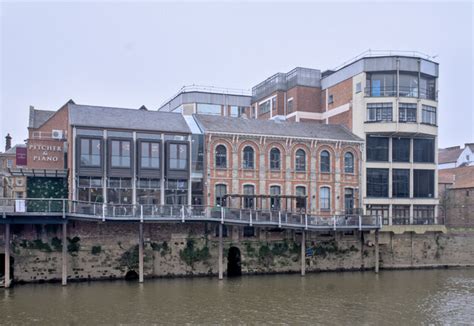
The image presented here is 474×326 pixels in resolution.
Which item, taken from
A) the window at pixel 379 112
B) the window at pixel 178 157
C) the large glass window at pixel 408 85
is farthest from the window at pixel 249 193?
the large glass window at pixel 408 85

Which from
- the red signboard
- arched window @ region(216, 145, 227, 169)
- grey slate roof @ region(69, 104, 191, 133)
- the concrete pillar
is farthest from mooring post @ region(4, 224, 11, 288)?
arched window @ region(216, 145, 227, 169)

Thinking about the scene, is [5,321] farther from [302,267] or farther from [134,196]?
[302,267]

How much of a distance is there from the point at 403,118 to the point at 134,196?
22.6 metres

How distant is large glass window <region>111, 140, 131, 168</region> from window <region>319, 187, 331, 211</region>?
1549cm

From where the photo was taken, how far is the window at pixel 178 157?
37375mm

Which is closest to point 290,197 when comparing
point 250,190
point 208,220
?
point 250,190

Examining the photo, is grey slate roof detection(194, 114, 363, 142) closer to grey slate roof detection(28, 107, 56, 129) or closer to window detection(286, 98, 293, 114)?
window detection(286, 98, 293, 114)

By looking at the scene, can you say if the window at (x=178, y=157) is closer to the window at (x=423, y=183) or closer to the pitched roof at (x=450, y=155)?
the window at (x=423, y=183)

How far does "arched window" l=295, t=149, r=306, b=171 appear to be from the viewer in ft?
136

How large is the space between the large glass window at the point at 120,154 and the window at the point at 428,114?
2426 cm

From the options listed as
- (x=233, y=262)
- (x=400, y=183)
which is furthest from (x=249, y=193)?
(x=400, y=183)

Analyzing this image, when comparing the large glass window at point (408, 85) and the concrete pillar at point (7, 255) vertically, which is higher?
the large glass window at point (408, 85)

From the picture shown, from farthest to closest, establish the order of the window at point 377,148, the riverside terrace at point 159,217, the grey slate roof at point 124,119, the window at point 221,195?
1. the window at point 377,148
2. the window at point 221,195
3. the grey slate roof at point 124,119
4. the riverside terrace at point 159,217

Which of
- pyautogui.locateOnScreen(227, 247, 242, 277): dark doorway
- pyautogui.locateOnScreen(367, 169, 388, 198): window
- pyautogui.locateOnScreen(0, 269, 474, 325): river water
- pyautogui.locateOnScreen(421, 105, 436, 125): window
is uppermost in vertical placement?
pyautogui.locateOnScreen(421, 105, 436, 125): window
